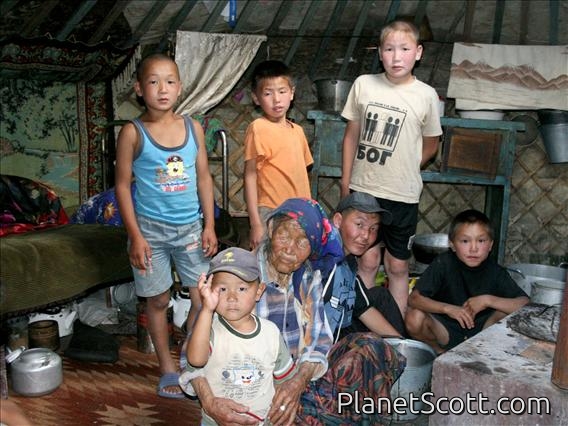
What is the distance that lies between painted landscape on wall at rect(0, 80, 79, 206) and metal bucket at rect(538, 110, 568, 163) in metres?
2.99

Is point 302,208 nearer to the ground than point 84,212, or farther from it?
farther from it

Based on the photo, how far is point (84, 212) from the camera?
9.21 ft

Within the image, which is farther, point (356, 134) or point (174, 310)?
point (174, 310)

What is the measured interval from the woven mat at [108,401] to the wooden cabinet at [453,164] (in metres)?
1.40

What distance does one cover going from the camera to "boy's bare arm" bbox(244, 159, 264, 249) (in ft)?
6.77

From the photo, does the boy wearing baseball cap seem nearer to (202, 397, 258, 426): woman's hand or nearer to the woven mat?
(202, 397, 258, 426): woman's hand

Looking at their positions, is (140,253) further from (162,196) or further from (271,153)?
(271,153)

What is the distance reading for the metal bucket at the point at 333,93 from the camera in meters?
3.29

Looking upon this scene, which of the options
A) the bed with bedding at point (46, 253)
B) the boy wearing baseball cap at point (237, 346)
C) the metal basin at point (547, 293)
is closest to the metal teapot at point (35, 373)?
the bed with bedding at point (46, 253)

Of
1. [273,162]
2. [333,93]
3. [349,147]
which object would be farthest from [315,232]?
[333,93]

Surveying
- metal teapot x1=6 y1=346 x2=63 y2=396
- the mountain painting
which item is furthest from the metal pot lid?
the mountain painting

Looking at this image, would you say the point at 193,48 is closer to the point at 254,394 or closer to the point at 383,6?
the point at 383,6

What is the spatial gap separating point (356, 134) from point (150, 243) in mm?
892

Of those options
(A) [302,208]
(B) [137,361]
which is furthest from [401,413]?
(B) [137,361]
